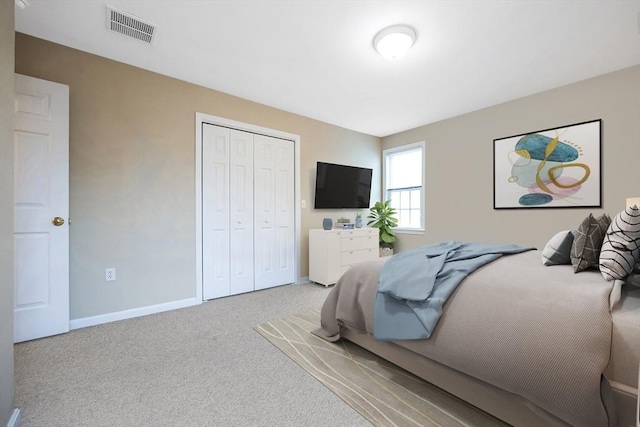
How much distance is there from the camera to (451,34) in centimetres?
222

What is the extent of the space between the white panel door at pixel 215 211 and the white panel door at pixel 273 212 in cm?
41

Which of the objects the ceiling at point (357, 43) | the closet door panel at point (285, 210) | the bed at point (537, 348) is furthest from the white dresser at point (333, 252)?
the bed at point (537, 348)

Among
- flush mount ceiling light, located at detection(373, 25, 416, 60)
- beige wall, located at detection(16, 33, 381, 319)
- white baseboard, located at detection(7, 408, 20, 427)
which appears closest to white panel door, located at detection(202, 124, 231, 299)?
beige wall, located at detection(16, 33, 381, 319)

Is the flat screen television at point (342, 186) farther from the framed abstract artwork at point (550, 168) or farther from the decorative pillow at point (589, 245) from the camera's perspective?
the decorative pillow at point (589, 245)

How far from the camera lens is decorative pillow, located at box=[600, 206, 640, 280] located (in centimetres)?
121

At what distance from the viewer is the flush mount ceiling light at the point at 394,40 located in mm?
2168

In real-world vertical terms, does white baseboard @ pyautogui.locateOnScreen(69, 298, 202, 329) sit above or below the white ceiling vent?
below

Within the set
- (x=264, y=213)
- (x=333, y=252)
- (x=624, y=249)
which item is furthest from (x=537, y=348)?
(x=264, y=213)

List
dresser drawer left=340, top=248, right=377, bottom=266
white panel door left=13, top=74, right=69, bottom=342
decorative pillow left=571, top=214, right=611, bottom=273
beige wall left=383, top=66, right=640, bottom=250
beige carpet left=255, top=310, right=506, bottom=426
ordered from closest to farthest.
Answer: beige carpet left=255, top=310, right=506, bottom=426
decorative pillow left=571, top=214, right=611, bottom=273
white panel door left=13, top=74, right=69, bottom=342
beige wall left=383, top=66, right=640, bottom=250
dresser drawer left=340, top=248, right=377, bottom=266

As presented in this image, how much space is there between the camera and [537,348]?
106 cm

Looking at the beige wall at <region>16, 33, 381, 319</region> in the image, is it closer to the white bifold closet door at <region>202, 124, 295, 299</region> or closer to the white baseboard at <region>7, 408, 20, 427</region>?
the white bifold closet door at <region>202, 124, 295, 299</region>

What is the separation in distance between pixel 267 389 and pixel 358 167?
3.71m

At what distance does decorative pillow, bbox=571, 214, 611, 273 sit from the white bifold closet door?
307cm

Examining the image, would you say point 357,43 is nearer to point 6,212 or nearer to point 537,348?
point 537,348
